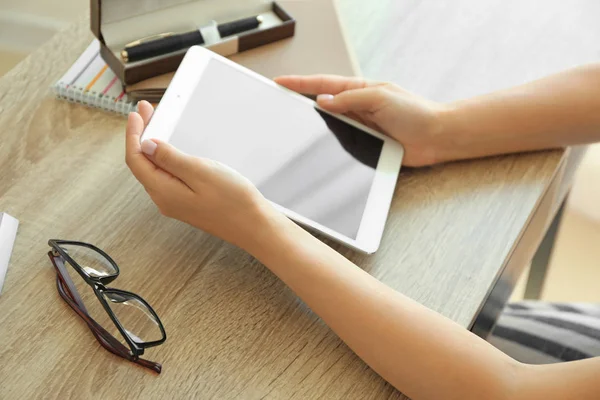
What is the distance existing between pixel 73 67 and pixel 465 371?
58 centimetres

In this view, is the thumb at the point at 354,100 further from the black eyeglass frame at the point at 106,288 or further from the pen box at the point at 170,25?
the black eyeglass frame at the point at 106,288

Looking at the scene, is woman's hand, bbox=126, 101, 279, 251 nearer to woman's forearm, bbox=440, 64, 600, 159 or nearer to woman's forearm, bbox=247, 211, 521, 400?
woman's forearm, bbox=247, 211, 521, 400

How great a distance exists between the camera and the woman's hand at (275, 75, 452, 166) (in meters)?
0.75

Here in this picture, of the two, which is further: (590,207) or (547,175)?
(590,207)

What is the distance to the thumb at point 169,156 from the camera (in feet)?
2.07

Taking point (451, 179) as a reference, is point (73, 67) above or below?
above

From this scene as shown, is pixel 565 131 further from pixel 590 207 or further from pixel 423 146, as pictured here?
pixel 590 207

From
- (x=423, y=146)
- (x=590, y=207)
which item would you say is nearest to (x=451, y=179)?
(x=423, y=146)

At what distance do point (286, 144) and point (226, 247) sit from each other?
13 centimetres

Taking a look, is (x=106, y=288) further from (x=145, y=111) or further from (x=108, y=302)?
(x=145, y=111)

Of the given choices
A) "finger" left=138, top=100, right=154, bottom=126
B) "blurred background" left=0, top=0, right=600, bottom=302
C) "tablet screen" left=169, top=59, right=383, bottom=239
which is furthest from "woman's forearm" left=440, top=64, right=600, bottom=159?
"blurred background" left=0, top=0, right=600, bottom=302

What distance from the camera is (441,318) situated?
1.99 ft

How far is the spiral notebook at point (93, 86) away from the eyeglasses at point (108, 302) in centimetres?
21

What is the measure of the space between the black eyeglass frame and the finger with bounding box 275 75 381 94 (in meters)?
0.29
